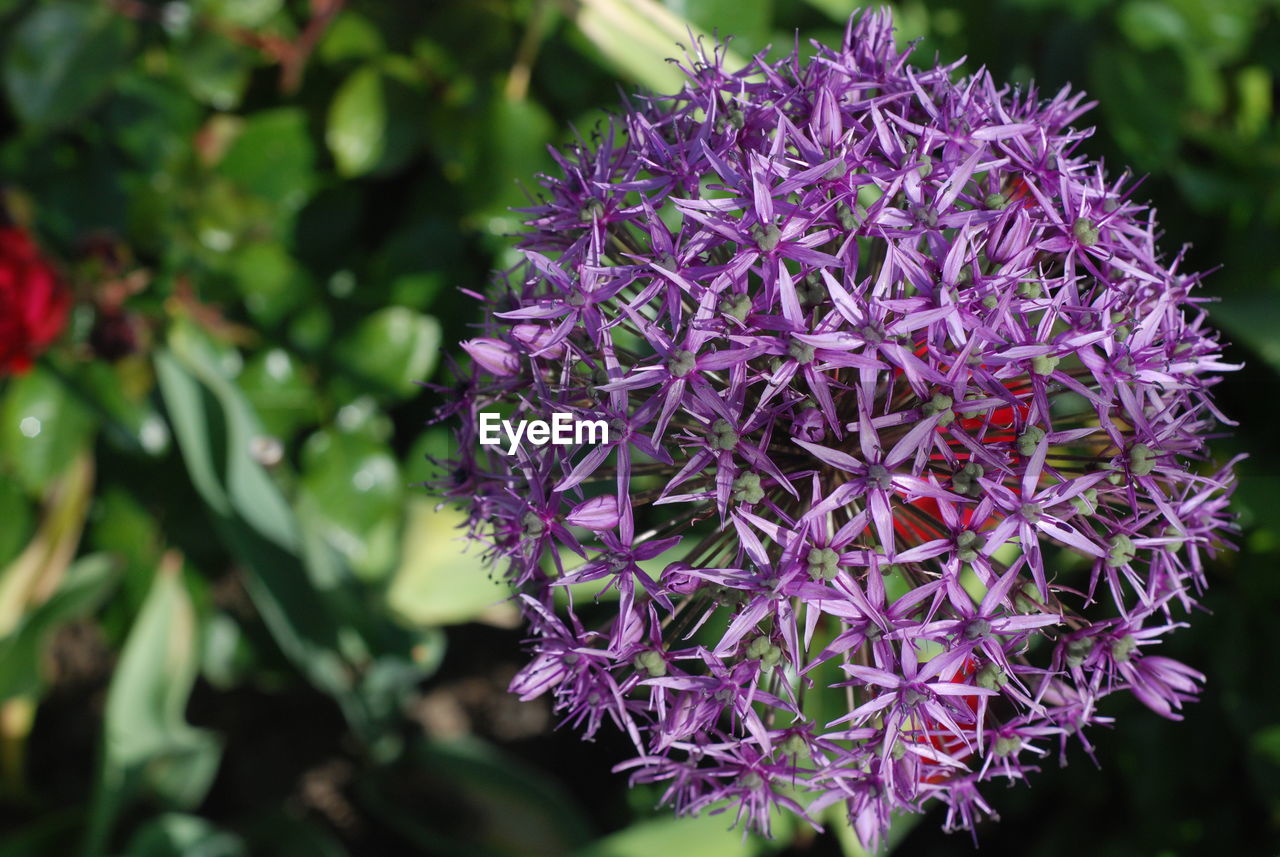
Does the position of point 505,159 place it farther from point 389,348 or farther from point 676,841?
point 676,841

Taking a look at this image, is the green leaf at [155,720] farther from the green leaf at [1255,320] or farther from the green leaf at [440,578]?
the green leaf at [1255,320]

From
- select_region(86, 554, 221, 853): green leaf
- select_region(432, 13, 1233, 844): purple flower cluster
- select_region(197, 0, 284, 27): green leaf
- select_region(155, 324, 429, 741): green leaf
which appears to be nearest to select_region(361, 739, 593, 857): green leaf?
select_region(155, 324, 429, 741): green leaf

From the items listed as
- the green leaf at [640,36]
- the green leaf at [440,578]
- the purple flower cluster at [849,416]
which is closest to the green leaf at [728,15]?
the green leaf at [640,36]

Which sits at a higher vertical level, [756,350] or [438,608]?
[756,350]

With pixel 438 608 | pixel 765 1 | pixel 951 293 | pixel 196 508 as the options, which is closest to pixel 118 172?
pixel 196 508

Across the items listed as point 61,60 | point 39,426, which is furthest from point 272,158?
point 39,426

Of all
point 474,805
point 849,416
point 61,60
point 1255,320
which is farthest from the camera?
point 474,805

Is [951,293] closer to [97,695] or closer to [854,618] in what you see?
[854,618]
